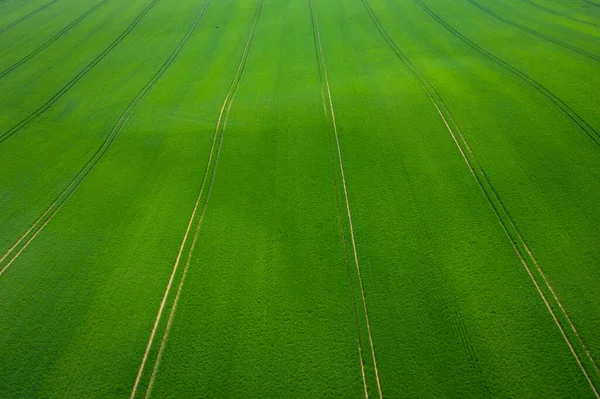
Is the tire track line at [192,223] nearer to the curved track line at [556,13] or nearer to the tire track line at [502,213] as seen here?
the tire track line at [502,213]

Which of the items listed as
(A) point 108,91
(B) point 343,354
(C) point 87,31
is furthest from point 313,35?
(B) point 343,354

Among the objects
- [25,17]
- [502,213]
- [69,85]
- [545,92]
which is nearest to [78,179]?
[69,85]

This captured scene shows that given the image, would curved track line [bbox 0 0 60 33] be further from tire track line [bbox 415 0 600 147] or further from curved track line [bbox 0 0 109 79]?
tire track line [bbox 415 0 600 147]

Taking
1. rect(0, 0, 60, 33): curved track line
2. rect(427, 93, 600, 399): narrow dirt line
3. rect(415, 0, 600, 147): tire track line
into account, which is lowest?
rect(427, 93, 600, 399): narrow dirt line

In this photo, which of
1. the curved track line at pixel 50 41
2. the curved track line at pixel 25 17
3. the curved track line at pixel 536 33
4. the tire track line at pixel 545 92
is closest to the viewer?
the tire track line at pixel 545 92

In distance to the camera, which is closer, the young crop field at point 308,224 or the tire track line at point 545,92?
the young crop field at point 308,224

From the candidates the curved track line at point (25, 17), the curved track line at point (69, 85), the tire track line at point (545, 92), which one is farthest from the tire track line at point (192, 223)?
the curved track line at point (25, 17)

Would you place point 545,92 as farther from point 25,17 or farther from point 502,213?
point 25,17

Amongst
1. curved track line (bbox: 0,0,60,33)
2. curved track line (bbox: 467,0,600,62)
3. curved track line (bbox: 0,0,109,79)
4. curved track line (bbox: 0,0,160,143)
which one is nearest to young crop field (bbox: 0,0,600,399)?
curved track line (bbox: 0,0,160,143)
